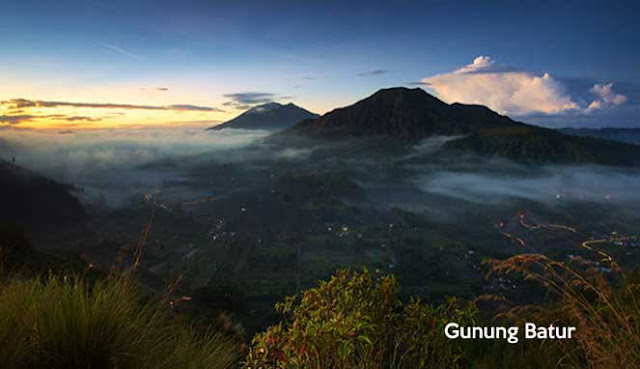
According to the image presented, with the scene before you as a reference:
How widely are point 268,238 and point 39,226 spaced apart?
89486 mm

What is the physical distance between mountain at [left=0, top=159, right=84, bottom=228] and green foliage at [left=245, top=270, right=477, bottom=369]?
155356 millimetres

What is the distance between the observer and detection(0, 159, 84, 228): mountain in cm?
13212

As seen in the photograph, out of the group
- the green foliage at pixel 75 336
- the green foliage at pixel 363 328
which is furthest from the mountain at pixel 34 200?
the green foliage at pixel 363 328

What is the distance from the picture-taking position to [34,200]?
13850cm

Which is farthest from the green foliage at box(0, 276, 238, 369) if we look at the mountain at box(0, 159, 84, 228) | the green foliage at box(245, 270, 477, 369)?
the mountain at box(0, 159, 84, 228)

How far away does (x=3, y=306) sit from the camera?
2875mm

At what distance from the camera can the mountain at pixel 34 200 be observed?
132 m

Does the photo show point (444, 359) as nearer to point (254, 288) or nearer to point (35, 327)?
point (35, 327)

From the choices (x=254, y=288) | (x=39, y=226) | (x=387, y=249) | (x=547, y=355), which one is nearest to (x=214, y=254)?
(x=254, y=288)

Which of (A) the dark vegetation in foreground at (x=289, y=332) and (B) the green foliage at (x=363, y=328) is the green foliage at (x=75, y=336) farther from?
(B) the green foliage at (x=363, y=328)

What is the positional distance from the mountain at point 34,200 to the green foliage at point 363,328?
155 meters

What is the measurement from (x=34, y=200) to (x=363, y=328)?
170m

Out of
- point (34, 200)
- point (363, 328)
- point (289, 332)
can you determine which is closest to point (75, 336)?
point (289, 332)

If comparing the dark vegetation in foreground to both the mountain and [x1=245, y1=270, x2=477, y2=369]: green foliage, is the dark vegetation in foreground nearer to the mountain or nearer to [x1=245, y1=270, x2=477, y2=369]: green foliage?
[x1=245, y1=270, x2=477, y2=369]: green foliage
